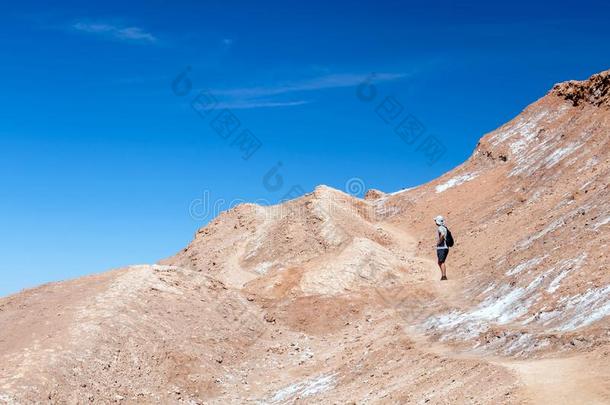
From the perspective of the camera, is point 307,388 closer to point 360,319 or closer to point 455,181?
point 360,319

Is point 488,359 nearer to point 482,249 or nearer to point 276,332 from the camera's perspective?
point 276,332

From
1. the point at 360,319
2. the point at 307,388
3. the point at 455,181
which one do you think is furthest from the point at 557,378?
the point at 455,181

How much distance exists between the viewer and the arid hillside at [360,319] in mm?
12570

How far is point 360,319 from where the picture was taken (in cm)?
2017

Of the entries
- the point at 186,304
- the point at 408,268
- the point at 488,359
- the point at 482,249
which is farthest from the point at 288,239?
the point at 488,359

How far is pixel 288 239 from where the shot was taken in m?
A: 31.2

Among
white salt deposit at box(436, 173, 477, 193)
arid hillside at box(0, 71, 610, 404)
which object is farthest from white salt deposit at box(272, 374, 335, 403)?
white salt deposit at box(436, 173, 477, 193)

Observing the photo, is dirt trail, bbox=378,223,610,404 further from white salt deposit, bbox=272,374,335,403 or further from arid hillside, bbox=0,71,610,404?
white salt deposit, bbox=272,374,335,403

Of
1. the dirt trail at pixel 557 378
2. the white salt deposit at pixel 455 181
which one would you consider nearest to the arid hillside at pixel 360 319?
the dirt trail at pixel 557 378

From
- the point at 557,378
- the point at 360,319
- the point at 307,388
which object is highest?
the point at 360,319

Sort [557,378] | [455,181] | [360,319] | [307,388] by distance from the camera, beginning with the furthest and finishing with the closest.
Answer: [455,181]
[360,319]
[307,388]
[557,378]

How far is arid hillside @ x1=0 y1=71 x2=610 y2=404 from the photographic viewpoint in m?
12.6

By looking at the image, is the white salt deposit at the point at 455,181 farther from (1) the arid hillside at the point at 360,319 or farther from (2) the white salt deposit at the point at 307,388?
(2) the white salt deposit at the point at 307,388

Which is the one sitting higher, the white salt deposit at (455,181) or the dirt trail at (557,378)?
the white salt deposit at (455,181)
